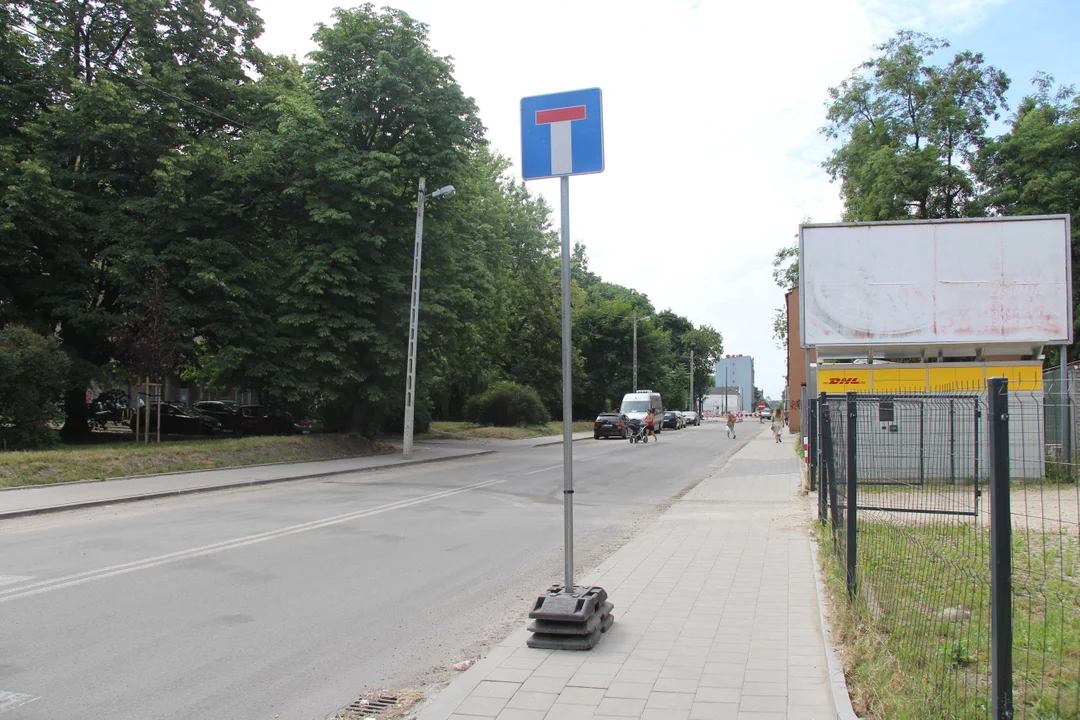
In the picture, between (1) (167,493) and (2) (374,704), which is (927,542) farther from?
(1) (167,493)

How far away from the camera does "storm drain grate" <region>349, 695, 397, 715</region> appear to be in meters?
4.47

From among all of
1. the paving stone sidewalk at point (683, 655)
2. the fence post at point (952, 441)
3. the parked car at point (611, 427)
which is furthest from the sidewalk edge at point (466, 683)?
the parked car at point (611, 427)

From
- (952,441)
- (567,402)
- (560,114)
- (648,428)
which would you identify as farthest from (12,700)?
(648,428)

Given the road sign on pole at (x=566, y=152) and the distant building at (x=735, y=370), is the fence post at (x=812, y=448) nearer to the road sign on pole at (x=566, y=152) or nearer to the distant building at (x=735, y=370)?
the road sign on pole at (x=566, y=152)

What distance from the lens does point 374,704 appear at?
4555 millimetres

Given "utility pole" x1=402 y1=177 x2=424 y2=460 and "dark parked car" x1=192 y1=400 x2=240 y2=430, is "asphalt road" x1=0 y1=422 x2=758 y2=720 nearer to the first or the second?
"utility pole" x1=402 y1=177 x2=424 y2=460

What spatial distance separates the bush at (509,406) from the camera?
44625 millimetres

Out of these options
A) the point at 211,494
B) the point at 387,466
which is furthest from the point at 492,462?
the point at 211,494

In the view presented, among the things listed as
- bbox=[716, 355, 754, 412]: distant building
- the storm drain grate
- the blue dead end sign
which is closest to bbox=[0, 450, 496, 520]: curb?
the storm drain grate

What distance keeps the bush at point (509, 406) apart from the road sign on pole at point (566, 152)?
3874 cm

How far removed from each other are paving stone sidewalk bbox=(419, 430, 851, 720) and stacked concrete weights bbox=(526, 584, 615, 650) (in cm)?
9

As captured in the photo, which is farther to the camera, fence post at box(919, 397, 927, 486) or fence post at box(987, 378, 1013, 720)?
fence post at box(919, 397, 927, 486)

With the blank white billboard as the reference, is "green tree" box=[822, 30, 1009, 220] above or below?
above

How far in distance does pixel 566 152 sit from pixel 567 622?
11.2ft
